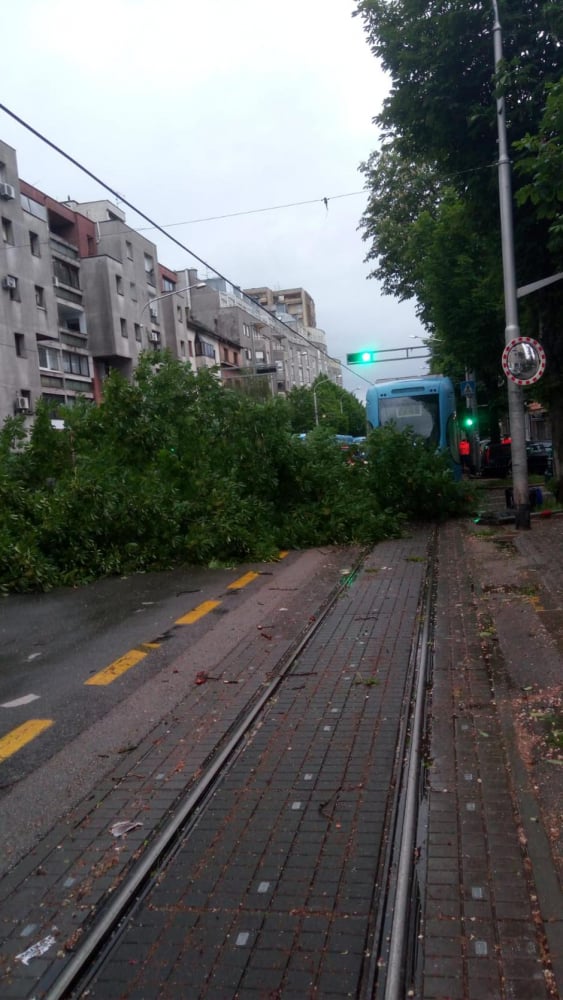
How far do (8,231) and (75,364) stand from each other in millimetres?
8766

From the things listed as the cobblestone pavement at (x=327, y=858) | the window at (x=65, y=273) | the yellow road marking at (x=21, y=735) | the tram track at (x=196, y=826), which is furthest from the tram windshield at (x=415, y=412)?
the window at (x=65, y=273)

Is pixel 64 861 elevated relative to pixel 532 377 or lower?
lower

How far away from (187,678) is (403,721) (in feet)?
7.16

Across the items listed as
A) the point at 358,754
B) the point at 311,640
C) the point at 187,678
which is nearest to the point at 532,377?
the point at 311,640

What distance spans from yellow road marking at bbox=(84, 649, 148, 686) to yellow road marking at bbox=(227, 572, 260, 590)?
3.67 m

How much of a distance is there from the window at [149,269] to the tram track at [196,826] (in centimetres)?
4746

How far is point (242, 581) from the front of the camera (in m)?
12.4

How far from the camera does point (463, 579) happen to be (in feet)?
38.0

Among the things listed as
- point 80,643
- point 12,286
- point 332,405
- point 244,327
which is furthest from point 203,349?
point 80,643

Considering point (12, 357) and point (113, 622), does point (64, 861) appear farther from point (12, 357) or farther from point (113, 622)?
point (12, 357)

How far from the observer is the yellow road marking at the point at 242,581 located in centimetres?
1195

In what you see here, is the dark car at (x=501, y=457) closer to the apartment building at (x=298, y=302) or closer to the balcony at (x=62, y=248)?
the balcony at (x=62, y=248)

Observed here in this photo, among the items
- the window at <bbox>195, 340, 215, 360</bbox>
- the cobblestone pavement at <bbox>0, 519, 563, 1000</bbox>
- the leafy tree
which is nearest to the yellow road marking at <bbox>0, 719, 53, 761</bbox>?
the cobblestone pavement at <bbox>0, 519, 563, 1000</bbox>

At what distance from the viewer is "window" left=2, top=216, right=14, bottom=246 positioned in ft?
119
